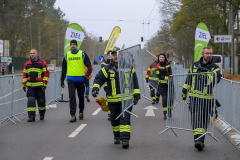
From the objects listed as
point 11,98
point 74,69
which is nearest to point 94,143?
point 74,69

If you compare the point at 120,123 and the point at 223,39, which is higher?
the point at 223,39

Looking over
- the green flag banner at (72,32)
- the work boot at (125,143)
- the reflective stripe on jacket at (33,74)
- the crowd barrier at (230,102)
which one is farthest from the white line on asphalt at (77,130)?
the green flag banner at (72,32)

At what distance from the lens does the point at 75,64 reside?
995cm

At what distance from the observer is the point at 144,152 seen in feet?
21.1

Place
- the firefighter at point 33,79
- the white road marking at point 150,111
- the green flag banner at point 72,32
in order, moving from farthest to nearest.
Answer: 1. the green flag banner at point 72,32
2. the white road marking at point 150,111
3. the firefighter at point 33,79

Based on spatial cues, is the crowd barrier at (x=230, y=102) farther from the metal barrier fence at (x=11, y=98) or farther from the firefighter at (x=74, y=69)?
the metal barrier fence at (x=11, y=98)

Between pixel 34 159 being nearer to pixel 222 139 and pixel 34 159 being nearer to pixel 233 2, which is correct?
pixel 222 139

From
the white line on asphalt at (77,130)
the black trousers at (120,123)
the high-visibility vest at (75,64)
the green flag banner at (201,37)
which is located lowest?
the white line on asphalt at (77,130)

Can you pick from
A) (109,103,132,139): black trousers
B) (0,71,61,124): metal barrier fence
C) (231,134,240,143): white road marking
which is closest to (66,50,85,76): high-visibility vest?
(0,71,61,124): metal barrier fence

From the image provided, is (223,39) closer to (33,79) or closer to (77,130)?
(33,79)

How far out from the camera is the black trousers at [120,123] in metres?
6.70

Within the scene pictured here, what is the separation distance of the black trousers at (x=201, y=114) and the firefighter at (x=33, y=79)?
15.2ft

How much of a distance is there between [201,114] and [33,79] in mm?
4905

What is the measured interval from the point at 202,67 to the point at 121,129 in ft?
5.88
